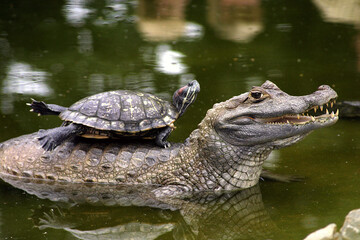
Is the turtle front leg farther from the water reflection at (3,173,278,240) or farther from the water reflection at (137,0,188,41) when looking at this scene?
the water reflection at (137,0,188,41)

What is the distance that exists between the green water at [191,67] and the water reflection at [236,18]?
2 cm

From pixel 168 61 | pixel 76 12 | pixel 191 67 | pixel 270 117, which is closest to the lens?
pixel 270 117

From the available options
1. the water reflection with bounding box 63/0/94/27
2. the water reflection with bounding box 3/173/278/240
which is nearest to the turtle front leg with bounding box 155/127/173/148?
the water reflection with bounding box 3/173/278/240

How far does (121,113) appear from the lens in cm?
562

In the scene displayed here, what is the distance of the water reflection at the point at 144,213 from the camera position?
4.77 metres

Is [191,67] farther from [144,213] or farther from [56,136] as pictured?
[144,213]

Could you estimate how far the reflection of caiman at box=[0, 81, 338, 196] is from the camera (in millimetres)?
5273

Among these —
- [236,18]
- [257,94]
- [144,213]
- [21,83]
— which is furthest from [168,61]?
[144,213]

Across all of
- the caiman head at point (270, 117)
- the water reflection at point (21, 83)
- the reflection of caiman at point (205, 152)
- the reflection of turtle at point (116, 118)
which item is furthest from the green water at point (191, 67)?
→ the reflection of turtle at point (116, 118)

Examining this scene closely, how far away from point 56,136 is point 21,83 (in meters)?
3.43

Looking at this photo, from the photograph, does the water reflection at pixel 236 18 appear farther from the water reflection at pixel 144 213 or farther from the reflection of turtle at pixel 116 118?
the water reflection at pixel 144 213

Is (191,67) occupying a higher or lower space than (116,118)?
lower

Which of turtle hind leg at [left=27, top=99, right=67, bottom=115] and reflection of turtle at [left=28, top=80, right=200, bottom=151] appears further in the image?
turtle hind leg at [left=27, top=99, right=67, bottom=115]

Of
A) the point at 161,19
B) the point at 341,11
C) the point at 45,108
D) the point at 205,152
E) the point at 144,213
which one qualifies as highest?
the point at 45,108
